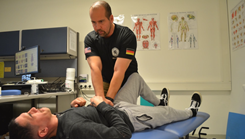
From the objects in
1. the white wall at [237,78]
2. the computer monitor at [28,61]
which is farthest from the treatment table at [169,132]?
the computer monitor at [28,61]

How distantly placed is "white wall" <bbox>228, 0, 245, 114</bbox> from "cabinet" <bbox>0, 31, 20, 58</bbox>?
3268 millimetres

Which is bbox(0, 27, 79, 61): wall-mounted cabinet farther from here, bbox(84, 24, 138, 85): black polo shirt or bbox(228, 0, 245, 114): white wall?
bbox(228, 0, 245, 114): white wall

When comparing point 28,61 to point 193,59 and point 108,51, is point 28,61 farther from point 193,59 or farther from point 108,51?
point 193,59

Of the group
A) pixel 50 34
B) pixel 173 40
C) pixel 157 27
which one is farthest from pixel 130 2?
pixel 50 34

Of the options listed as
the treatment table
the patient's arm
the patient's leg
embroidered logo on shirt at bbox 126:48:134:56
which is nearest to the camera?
the patient's arm

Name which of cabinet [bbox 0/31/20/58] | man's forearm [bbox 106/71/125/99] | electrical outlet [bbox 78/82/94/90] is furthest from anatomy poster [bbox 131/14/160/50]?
cabinet [bbox 0/31/20/58]

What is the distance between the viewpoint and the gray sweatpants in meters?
1.13

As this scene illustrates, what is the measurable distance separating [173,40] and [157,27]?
34 centimetres

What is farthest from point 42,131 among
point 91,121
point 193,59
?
point 193,59

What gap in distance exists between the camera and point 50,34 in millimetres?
2584

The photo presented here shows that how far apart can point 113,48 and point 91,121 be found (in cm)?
70

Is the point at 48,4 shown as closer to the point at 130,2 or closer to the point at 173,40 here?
the point at 130,2

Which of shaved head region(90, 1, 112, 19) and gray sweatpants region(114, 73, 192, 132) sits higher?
shaved head region(90, 1, 112, 19)

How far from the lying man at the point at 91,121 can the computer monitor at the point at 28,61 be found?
Answer: 1.11 meters
